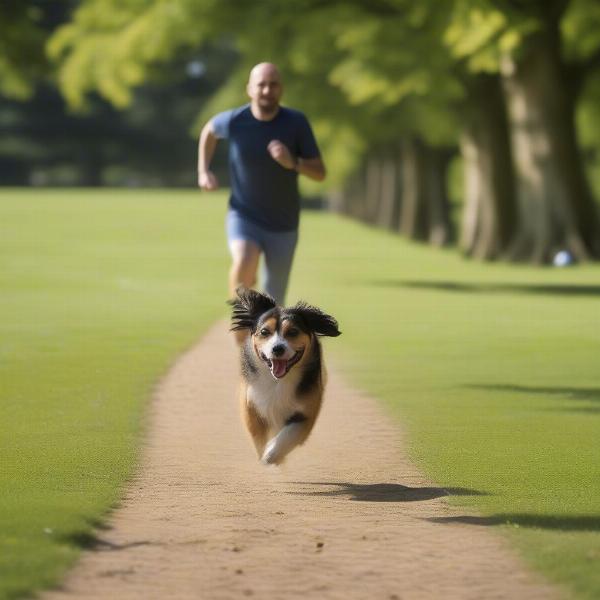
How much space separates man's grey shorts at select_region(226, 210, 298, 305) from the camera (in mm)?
12289

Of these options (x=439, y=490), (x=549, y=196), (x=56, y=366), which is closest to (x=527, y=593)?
(x=439, y=490)

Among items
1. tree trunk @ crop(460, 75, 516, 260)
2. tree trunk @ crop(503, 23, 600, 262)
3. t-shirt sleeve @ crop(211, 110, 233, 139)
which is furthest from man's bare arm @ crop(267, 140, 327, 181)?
tree trunk @ crop(460, 75, 516, 260)

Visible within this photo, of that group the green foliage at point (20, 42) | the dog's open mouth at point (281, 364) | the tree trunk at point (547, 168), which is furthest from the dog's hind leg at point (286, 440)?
the tree trunk at point (547, 168)

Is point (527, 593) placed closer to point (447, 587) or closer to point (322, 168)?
point (447, 587)

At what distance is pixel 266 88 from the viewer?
453 inches

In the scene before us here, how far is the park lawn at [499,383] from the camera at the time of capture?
7.68m

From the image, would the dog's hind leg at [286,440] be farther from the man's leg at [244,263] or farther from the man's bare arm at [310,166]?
the man's leg at [244,263]

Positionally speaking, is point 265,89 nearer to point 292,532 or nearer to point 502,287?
point 292,532

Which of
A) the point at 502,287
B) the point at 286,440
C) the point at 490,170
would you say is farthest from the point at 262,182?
the point at 490,170

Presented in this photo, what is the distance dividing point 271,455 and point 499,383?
5.49m

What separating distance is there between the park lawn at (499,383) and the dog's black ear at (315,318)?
98 centimetres

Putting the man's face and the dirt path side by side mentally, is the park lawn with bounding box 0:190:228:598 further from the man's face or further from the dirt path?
the man's face

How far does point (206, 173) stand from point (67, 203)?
232ft

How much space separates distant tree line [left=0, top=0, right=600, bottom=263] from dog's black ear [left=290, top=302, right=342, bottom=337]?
17932 millimetres
